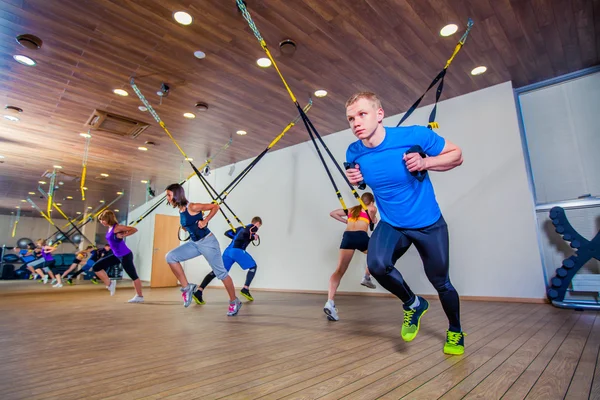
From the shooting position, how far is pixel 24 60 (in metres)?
3.88

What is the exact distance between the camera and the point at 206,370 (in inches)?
61.9

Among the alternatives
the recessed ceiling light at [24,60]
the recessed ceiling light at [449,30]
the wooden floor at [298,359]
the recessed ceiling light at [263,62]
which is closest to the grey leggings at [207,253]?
the wooden floor at [298,359]

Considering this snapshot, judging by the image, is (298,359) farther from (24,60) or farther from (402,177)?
(24,60)

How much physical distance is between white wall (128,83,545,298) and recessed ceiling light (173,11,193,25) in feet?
9.31

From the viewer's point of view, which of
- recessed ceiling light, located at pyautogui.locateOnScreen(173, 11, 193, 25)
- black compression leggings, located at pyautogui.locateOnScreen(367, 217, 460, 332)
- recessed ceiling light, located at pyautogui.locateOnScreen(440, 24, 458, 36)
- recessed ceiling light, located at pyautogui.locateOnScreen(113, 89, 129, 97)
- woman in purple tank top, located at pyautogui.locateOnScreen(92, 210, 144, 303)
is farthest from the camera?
woman in purple tank top, located at pyautogui.locateOnScreen(92, 210, 144, 303)

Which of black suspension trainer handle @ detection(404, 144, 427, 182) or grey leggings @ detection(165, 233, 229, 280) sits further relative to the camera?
grey leggings @ detection(165, 233, 229, 280)

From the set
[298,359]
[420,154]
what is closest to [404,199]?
[420,154]

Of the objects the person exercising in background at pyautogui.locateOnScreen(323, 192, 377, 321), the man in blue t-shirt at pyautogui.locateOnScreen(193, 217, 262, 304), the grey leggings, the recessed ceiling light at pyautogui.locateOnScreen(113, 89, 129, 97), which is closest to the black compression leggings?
the person exercising in background at pyautogui.locateOnScreen(323, 192, 377, 321)

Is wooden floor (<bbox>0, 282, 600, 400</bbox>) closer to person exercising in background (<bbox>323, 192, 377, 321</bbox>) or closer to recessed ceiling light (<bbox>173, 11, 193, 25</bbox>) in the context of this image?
person exercising in background (<bbox>323, 192, 377, 321</bbox>)

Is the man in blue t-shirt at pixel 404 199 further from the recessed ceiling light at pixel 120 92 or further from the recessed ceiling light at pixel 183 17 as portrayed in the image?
the recessed ceiling light at pixel 120 92

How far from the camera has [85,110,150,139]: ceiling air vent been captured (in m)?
5.32

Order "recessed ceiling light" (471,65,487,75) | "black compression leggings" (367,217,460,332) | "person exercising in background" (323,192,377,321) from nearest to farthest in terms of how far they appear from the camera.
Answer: "black compression leggings" (367,217,460,332), "person exercising in background" (323,192,377,321), "recessed ceiling light" (471,65,487,75)

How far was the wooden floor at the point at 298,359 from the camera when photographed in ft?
4.26

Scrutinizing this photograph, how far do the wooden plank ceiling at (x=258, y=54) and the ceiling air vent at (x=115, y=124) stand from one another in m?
0.14
